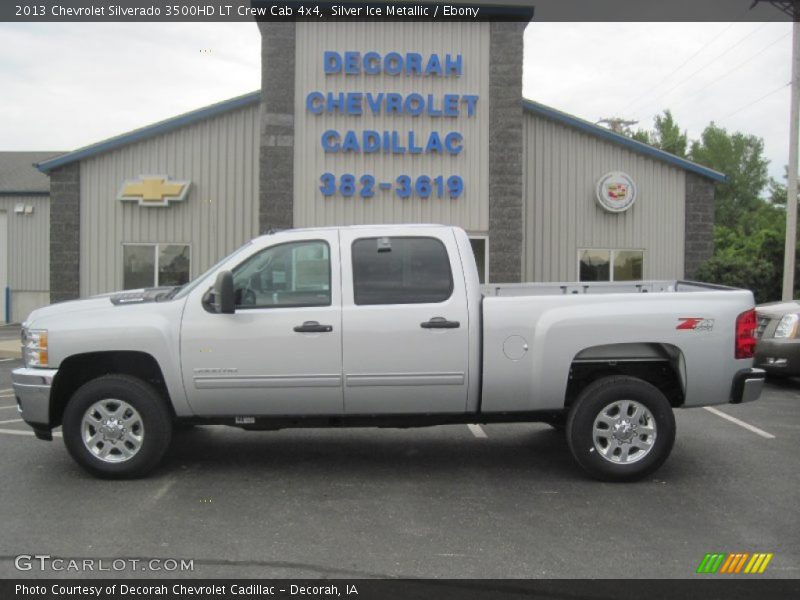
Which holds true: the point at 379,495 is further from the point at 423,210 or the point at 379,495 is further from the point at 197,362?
the point at 423,210

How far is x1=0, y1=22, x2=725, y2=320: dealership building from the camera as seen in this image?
51.4 feet

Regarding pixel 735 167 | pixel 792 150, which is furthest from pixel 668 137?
pixel 792 150

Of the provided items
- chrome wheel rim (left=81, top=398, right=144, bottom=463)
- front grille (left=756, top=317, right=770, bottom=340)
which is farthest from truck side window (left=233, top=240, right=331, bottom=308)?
front grille (left=756, top=317, right=770, bottom=340)

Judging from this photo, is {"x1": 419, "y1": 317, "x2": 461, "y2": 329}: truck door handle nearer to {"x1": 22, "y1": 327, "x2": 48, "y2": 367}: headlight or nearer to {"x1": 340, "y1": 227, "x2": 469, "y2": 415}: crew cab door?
{"x1": 340, "y1": 227, "x2": 469, "y2": 415}: crew cab door

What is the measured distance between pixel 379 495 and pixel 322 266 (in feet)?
5.87

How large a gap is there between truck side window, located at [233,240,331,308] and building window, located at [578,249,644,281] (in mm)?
12383

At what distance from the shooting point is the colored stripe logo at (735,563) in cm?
438

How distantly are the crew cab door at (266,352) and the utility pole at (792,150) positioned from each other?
13.7 meters

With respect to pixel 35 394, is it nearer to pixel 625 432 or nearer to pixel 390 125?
pixel 625 432

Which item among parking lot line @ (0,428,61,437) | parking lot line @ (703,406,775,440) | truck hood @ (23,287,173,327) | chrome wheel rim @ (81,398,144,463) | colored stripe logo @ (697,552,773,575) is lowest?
colored stripe logo @ (697,552,773,575)

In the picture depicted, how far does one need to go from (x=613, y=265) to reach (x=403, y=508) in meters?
13.4

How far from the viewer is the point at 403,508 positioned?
5.45m

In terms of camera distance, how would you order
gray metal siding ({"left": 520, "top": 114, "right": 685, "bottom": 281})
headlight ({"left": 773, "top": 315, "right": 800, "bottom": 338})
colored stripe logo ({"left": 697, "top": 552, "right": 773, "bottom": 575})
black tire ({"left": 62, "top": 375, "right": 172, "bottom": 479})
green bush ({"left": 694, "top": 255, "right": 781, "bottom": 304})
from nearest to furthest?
colored stripe logo ({"left": 697, "top": 552, "right": 773, "bottom": 575}), black tire ({"left": 62, "top": 375, "right": 172, "bottom": 479}), headlight ({"left": 773, "top": 315, "right": 800, "bottom": 338}), gray metal siding ({"left": 520, "top": 114, "right": 685, "bottom": 281}), green bush ({"left": 694, "top": 255, "right": 781, "bottom": 304})

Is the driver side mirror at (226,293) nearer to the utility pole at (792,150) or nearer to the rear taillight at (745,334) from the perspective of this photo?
the rear taillight at (745,334)
